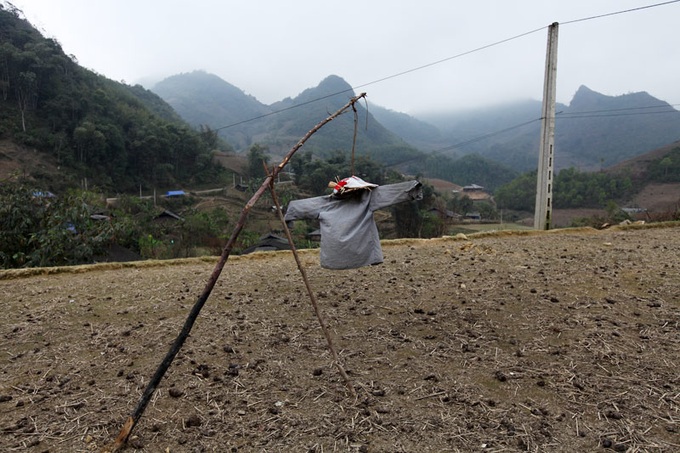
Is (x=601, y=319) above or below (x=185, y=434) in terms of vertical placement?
above

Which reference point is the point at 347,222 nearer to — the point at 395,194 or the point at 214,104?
the point at 395,194

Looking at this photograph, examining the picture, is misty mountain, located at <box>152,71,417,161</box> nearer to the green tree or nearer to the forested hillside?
the forested hillside

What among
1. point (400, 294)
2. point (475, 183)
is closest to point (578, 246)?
point (400, 294)

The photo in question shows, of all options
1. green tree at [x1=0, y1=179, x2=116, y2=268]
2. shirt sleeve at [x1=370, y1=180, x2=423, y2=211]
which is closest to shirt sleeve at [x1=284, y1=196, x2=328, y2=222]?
shirt sleeve at [x1=370, y1=180, x2=423, y2=211]

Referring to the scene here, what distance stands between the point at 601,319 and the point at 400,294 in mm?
1953

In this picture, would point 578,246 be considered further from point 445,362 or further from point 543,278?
point 445,362

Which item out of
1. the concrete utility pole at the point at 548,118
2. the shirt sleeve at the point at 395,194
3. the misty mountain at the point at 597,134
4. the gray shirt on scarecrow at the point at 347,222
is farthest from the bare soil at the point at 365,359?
the misty mountain at the point at 597,134

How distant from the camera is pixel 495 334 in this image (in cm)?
371

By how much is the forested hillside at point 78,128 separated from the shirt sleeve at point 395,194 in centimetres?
4180

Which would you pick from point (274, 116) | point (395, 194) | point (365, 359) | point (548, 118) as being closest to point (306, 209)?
point (395, 194)

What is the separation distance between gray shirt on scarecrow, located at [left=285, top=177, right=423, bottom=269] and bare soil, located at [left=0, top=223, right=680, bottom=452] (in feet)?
2.21

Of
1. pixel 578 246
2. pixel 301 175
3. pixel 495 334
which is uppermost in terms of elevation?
pixel 301 175

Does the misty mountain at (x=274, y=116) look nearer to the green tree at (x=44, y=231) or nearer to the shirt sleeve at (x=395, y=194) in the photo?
the green tree at (x=44, y=231)

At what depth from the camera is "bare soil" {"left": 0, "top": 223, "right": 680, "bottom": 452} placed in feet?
8.02
